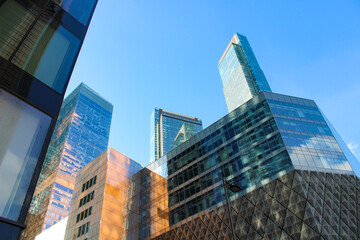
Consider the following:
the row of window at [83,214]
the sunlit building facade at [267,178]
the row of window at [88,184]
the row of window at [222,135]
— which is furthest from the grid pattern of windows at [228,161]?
the row of window at [88,184]

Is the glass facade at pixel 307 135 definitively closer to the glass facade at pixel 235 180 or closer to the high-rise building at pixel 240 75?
the glass facade at pixel 235 180

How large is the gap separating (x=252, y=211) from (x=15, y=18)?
3782cm

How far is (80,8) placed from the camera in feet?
56.0

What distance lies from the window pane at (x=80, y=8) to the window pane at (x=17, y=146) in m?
6.97

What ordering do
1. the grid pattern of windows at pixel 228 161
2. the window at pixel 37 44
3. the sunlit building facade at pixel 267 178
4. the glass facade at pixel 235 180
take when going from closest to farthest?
the window at pixel 37 44, the sunlit building facade at pixel 267 178, the glass facade at pixel 235 180, the grid pattern of windows at pixel 228 161

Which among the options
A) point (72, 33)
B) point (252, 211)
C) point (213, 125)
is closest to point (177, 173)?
point (213, 125)

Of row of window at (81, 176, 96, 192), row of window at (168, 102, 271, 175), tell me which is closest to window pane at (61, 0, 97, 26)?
row of window at (168, 102, 271, 175)

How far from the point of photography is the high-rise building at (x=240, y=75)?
528 ft

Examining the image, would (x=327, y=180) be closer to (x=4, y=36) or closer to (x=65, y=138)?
(x=4, y=36)

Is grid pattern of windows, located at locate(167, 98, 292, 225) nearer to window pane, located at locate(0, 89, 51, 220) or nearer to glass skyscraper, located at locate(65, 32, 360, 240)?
glass skyscraper, located at locate(65, 32, 360, 240)

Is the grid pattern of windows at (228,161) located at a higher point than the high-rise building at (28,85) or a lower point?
higher

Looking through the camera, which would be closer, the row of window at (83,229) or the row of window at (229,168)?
the row of window at (229,168)

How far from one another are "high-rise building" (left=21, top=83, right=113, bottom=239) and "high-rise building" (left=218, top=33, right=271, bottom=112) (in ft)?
307

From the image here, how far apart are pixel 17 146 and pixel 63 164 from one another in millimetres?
165054
